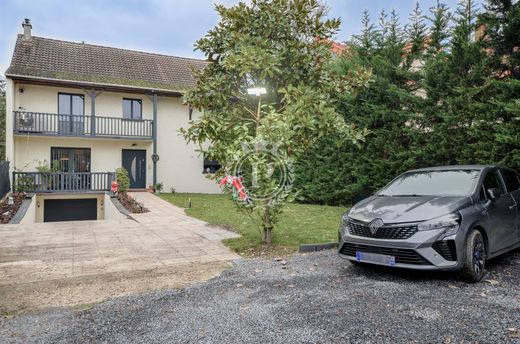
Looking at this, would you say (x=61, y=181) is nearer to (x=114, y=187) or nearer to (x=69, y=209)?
(x=69, y=209)

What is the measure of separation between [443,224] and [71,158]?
1825 centimetres

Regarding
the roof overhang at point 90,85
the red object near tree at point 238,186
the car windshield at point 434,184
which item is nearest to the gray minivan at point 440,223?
the car windshield at point 434,184

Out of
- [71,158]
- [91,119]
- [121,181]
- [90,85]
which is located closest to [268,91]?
[121,181]

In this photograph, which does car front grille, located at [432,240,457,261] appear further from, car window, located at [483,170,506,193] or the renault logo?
car window, located at [483,170,506,193]

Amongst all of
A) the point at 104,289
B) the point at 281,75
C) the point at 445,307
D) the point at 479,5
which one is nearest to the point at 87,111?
the point at 281,75

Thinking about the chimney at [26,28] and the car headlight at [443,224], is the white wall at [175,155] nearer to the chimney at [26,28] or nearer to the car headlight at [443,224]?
the chimney at [26,28]

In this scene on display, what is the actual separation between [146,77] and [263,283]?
18062 mm

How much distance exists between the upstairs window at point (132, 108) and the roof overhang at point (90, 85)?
29.0 inches

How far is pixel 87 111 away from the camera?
1842cm

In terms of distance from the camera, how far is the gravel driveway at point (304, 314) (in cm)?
313

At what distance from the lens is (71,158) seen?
18.3 metres

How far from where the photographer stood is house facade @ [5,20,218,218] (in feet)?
54.5

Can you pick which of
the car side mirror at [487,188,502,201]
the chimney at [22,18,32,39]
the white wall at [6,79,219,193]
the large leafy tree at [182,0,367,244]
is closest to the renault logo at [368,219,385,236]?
the car side mirror at [487,188,502,201]

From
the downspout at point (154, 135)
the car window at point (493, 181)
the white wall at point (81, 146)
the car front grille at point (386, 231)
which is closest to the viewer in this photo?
the car front grille at point (386, 231)
